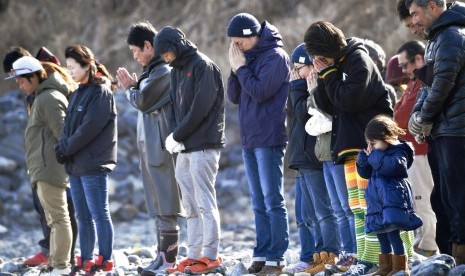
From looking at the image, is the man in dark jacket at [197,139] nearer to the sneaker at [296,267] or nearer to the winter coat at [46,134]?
the sneaker at [296,267]

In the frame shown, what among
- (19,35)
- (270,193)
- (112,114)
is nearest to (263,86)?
(270,193)

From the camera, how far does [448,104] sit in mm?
7836

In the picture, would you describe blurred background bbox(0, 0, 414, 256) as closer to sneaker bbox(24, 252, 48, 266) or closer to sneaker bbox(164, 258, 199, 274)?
sneaker bbox(24, 252, 48, 266)

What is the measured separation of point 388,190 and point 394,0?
16374 millimetres

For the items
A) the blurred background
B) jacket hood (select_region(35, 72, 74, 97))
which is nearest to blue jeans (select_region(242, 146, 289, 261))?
jacket hood (select_region(35, 72, 74, 97))

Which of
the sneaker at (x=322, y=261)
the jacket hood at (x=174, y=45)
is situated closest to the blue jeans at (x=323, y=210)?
the sneaker at (x=322, y=261)

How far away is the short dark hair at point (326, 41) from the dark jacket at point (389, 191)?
0.98m

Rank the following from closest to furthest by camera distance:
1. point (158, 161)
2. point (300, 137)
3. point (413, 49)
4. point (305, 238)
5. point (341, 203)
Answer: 1. point (341, 203)
2. point (300, 137)
3. point (305, 238)
4. point (158, 161)
5. point (413, 49)

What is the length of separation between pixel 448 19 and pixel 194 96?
2.44 meters

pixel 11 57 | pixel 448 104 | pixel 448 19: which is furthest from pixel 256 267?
pixel 11 57

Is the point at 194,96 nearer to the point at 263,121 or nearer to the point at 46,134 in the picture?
the point at 263,121

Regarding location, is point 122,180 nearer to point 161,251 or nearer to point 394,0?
point 394,0

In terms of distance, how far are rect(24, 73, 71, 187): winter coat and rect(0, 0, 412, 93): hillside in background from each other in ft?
40.1

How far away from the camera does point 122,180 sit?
2175cm
